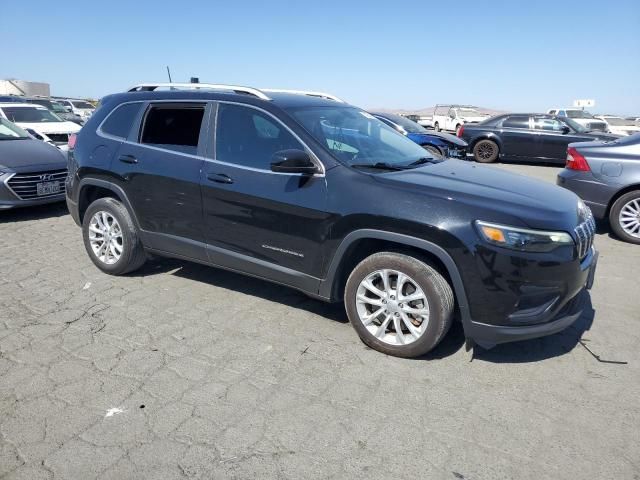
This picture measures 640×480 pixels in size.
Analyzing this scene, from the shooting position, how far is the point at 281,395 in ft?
9.67

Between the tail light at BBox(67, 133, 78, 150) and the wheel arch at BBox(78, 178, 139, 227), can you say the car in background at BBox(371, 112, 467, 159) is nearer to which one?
the tail light at BBox(67, 133, 78, 150)

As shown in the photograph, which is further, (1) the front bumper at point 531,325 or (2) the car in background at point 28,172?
(2) the car in background at point 28,172

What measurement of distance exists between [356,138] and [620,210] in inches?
170

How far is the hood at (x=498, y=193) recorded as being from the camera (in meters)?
3.05

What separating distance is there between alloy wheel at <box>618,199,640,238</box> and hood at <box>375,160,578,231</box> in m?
3.28

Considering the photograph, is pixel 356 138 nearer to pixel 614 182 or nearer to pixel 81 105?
pixel 614 182

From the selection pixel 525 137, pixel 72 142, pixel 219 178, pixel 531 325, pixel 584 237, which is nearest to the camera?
pixel 531 325

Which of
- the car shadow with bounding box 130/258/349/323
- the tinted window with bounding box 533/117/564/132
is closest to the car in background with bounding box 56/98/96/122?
the tinted window with bounding box 533/117/564/132

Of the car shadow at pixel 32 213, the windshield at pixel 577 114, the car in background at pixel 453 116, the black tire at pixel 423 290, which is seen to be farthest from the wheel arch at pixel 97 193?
the windshield at pixel 577 114

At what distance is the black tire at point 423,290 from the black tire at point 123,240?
226cm

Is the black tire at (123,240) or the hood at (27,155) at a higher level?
the hood at (27,155)

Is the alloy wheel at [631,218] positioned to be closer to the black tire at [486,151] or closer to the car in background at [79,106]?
the black tire at [486,151]

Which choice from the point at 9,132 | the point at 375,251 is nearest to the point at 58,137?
the point at 9,132

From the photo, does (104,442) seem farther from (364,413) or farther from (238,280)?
(238,280)
